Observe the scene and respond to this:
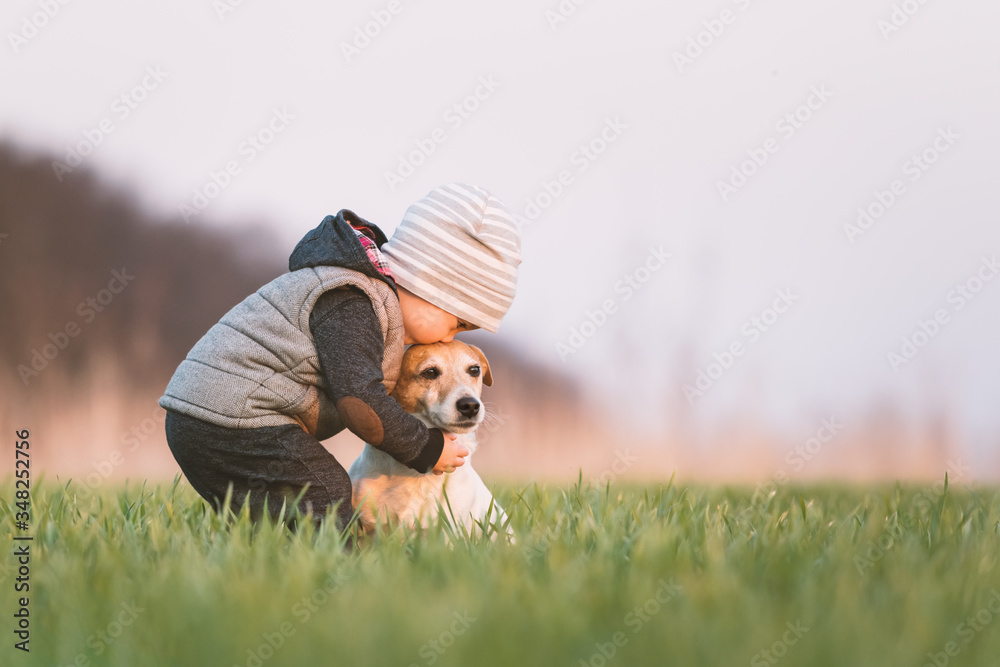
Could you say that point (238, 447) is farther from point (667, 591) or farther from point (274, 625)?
point (667, 591)

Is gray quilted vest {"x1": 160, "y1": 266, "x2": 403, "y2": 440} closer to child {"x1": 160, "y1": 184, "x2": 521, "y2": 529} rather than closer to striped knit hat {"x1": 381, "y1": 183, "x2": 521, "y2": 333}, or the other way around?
child {"x1": 160, "y1": 184, "x2": 521, "y2": 529}

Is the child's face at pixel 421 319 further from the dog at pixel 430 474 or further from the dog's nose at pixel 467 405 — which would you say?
the dog's nose at pixel 467 405

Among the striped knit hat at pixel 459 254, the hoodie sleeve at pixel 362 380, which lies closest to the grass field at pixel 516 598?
the hoodie sleeve at pixel 362 380

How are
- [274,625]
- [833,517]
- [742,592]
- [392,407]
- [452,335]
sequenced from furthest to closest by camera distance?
[833,517] < [452,335] < [392,407] < [742,592] < [274,625]

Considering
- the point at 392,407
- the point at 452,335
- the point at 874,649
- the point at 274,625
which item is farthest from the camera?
the point at 452,335

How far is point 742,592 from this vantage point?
86.8 inches

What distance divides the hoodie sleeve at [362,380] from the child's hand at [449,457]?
6cm

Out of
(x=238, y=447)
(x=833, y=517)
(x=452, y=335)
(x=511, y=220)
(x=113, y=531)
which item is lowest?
(x=833, y=517)

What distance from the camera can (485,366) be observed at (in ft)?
12.8

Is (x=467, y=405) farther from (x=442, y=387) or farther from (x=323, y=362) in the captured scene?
(x=323, y=362)

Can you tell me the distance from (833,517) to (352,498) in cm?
234

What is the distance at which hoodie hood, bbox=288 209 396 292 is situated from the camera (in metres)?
3.41

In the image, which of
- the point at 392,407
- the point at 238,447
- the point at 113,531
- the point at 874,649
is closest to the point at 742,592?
the point at 874,649

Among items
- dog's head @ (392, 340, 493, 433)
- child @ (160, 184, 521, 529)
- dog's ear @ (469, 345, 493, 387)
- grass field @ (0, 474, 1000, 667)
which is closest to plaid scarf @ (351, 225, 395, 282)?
child @ (160, 184, 521, 529)
